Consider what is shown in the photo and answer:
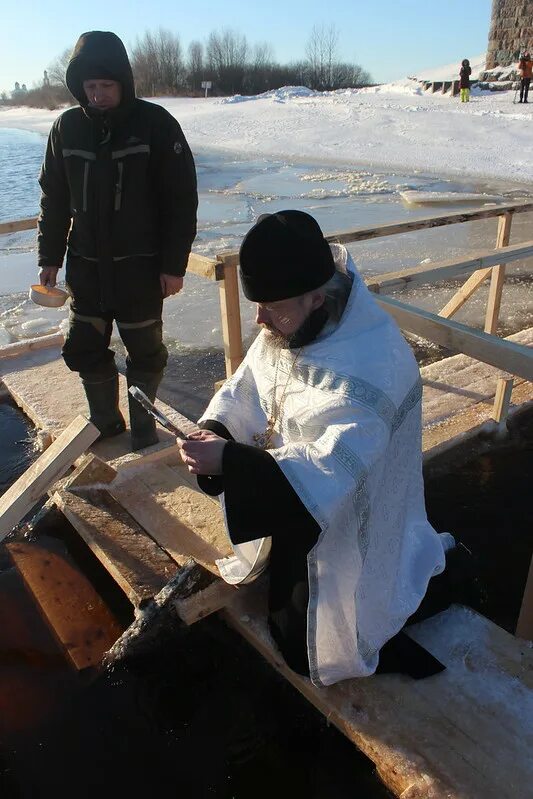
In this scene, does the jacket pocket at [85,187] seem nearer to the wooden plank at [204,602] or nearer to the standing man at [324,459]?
the standing man at [324,459]

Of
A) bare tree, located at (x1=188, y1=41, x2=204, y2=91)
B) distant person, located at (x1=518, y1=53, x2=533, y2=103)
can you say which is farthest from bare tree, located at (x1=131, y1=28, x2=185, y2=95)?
distant person, located at (x1=518, y1=53, x2=533, y2=103)

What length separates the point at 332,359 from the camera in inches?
68.4

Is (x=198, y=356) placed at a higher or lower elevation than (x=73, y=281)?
lower

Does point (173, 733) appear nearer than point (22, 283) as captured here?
Yes

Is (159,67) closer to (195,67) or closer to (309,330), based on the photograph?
(195,67)

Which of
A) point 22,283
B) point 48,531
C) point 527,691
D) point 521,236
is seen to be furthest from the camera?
point 521,236

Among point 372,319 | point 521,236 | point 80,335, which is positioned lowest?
point 521,236

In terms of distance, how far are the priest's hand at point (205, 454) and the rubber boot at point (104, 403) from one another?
1.77 meters

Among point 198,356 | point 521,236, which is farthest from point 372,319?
point 521,236

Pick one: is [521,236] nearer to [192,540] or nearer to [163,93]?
[192,540]

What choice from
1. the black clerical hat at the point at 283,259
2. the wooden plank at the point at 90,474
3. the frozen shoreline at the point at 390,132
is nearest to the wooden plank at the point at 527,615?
the black clerical hat at the point at 283,259

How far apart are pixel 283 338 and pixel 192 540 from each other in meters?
1.21

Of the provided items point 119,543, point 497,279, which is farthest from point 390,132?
point 119,543

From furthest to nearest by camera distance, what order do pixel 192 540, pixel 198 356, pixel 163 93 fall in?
1. pixel 163 93
2. pixel 198 356
3. pixel 192 540
